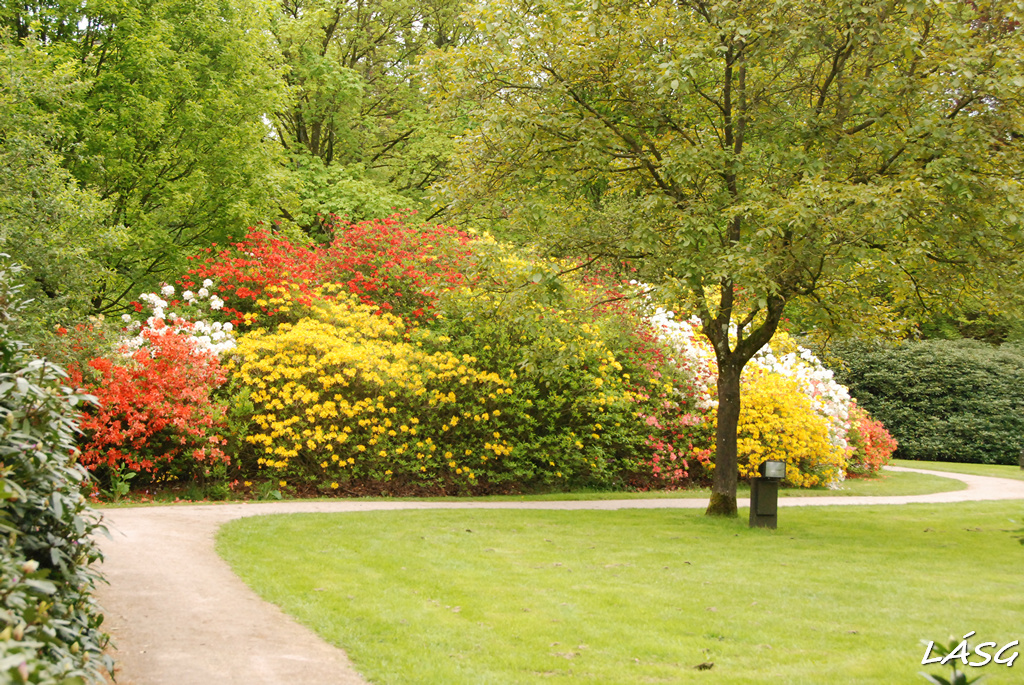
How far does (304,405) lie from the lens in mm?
12641

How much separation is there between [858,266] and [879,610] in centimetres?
515

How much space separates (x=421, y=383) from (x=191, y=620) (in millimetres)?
7355

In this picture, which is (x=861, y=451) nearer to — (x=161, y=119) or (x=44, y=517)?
(x=161, y=119)

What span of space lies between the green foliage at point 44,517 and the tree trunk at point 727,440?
8902 mm

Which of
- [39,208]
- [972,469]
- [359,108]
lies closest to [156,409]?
[39,208]

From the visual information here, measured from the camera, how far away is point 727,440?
11469mm

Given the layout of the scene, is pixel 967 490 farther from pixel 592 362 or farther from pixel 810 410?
pixel 592 362

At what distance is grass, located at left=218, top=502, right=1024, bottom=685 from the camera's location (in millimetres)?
5148

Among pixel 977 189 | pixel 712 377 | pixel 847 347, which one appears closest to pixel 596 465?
pixel 712 377

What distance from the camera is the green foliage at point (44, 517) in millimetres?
2674

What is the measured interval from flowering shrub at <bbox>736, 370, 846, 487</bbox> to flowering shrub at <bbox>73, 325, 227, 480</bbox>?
8.96 metres

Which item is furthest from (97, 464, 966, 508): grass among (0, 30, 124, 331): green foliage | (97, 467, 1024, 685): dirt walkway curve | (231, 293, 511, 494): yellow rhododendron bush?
(0, 30, 124, 331): green foliage

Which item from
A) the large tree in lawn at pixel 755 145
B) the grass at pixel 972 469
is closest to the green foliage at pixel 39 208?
the large tree in lawn at pixel 755 145

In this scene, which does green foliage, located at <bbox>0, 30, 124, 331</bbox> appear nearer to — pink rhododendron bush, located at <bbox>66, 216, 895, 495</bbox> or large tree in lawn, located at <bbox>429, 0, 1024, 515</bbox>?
pink rhododendron bush, located at <bbox>66, 216, 895, 495</bbox>
